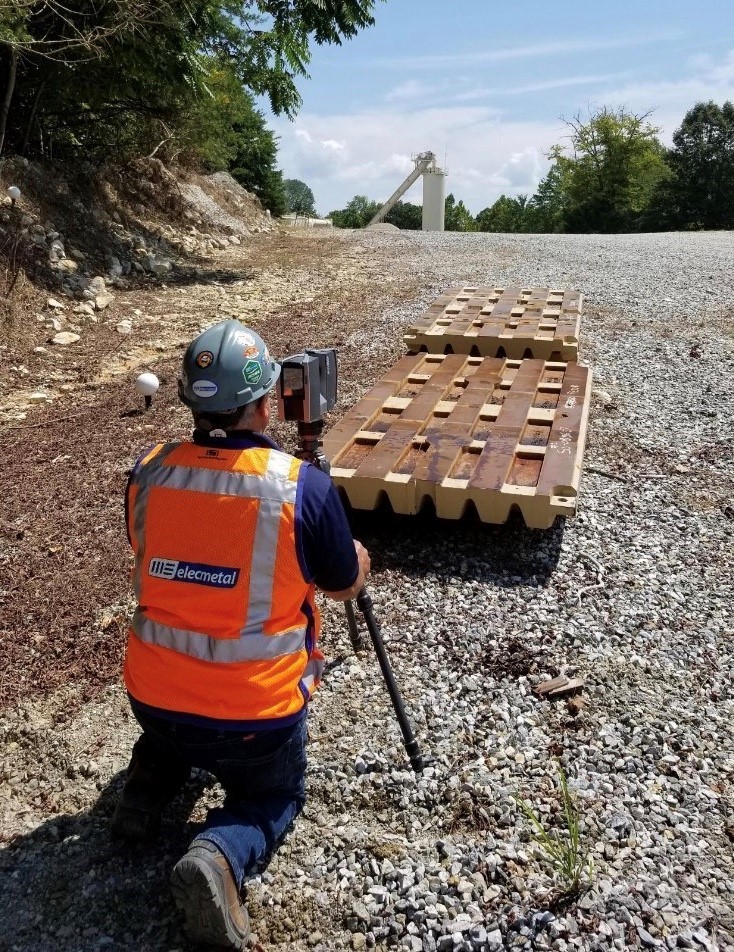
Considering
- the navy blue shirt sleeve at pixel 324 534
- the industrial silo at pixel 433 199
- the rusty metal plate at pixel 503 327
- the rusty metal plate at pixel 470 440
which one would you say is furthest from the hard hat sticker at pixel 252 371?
the industrial silo at pixel 433 199

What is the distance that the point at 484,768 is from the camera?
9.62 feet

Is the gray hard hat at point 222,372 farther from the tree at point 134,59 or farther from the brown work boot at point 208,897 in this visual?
the tree at point 134,59

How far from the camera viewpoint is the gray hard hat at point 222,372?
2.29 meters

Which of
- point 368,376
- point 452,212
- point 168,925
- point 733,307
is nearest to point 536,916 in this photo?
point 168,925

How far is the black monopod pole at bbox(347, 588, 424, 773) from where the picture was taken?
2.74 m

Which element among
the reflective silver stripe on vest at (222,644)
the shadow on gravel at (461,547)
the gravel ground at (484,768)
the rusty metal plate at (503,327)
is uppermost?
the rusty metal plate at (503,327)

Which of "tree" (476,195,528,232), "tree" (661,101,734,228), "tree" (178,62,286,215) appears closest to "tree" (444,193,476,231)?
"tree" (476,195,528,232)

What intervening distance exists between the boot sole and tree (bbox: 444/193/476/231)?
61.9 metres

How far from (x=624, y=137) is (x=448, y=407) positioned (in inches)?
1539

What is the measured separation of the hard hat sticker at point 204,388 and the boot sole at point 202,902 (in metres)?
1.33

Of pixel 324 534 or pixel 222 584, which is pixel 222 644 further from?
pixel 324 534

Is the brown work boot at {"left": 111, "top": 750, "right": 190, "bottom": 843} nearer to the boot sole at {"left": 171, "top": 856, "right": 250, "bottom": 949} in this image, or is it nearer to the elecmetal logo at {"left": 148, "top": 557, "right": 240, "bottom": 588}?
the boot sole at {"left": 171, "top": 856, "right": 250, "bottom": 949}

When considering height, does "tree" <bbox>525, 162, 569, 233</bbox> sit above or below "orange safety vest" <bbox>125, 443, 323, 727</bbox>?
above

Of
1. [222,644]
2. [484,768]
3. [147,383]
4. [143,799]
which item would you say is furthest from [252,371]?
[147,383]
